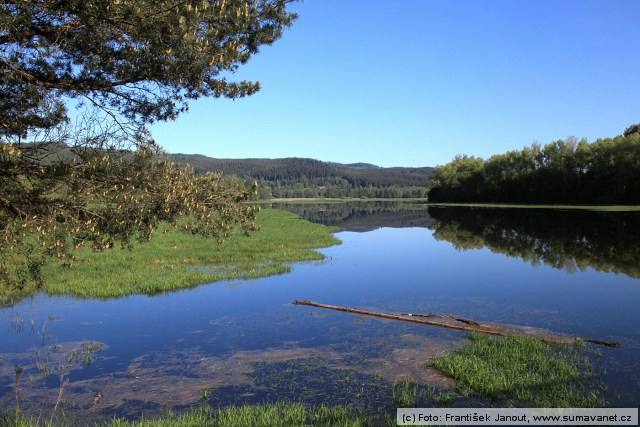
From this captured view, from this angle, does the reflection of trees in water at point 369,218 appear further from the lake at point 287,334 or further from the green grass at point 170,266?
the lake at point 287,334

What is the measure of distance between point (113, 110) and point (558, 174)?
94.6 metres

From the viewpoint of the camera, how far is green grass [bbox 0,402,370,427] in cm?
760

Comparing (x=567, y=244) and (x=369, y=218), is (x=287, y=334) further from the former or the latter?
(x=369, y=218)

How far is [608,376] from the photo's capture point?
31.9ft

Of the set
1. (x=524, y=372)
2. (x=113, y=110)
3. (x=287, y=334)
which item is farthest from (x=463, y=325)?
(x=113, y=110)

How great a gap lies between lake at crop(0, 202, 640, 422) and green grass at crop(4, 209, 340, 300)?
3.69 ft

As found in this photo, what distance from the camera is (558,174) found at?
298 feet

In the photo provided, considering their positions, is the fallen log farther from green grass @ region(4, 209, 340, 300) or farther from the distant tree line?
the distant tree line

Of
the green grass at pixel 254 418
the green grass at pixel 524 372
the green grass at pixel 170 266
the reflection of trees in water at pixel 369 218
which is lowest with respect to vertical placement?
the reflection of trees in water at pixel 369 218

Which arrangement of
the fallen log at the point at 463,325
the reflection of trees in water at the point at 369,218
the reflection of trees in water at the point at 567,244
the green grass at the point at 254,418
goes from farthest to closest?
the reflection of trees in water at the point at 369,218
the reflection of trees in water at the point at 567,244
the fallen log at the point at 463,325
the green grass at the point at 254,418

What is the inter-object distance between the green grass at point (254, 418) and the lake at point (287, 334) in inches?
21.9

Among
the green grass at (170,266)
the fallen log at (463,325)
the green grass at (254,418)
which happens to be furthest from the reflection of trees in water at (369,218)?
the green grass at (254,418)

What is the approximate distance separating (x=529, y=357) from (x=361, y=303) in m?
7.19

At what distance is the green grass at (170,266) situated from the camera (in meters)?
19.3
